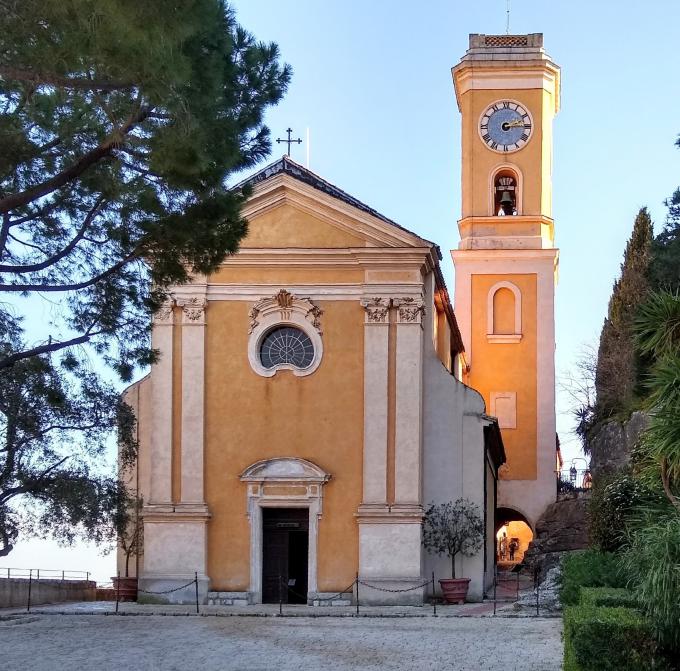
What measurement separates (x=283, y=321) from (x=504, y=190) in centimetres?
1469

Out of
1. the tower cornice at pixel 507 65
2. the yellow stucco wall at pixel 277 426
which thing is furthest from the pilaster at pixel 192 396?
the tower cornice at pixel 507 65

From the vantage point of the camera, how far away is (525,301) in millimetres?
43375

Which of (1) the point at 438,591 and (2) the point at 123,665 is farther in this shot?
(1) the point at 438,591

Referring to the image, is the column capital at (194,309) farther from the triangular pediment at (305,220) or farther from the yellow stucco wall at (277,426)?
the triangular pediment at (305,220)

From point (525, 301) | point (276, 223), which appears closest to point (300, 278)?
point (276, 223)

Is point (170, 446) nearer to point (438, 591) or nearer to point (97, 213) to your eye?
point (438, 591)

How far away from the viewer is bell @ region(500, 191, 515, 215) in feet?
144

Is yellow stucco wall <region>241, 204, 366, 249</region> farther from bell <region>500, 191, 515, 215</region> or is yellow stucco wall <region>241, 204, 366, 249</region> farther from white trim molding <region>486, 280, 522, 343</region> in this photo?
bell <region>500, 191, 515, 215</region>

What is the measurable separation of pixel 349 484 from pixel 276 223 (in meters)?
6.70

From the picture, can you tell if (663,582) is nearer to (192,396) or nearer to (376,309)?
(376,309)

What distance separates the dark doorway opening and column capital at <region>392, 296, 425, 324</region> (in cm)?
524

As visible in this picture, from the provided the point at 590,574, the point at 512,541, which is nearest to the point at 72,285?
the point at 590,574

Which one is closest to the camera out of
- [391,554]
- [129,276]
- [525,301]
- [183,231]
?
[183,231]

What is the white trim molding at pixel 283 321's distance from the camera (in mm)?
31672
